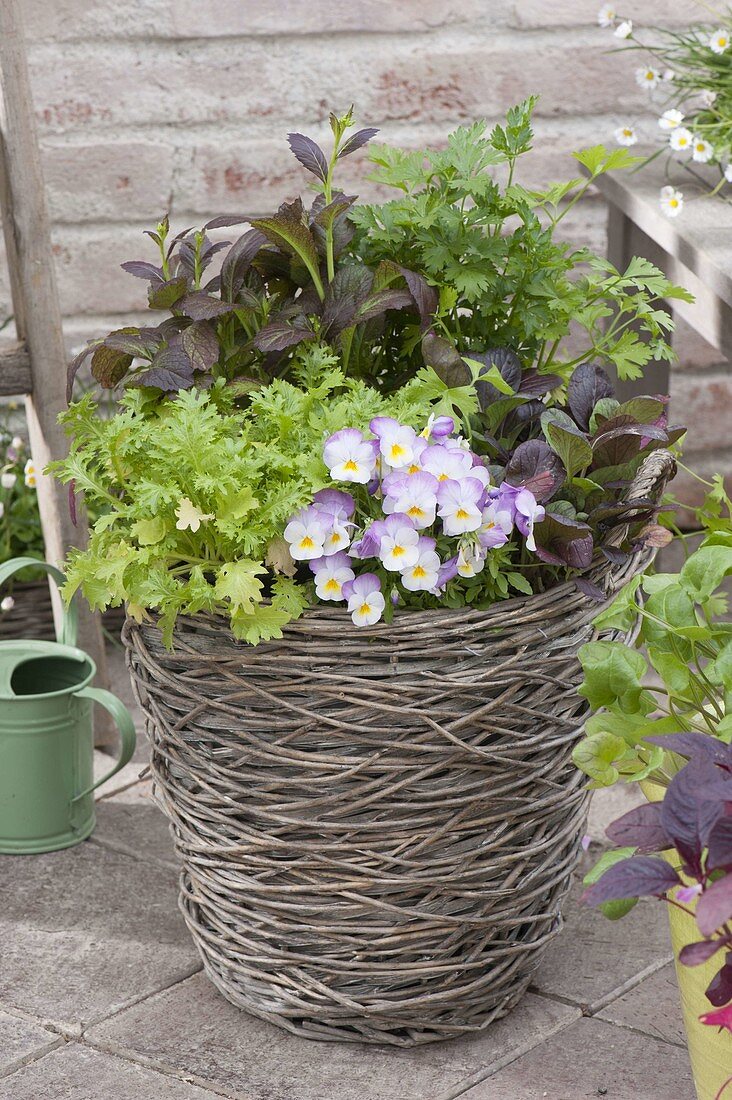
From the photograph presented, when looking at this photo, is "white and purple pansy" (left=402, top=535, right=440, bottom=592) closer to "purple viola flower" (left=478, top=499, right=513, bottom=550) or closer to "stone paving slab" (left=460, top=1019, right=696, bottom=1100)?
"purple viola flower" (left=478, top=499, right=513, bottom=550)

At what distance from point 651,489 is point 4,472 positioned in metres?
1.32

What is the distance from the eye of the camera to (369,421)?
1.12m

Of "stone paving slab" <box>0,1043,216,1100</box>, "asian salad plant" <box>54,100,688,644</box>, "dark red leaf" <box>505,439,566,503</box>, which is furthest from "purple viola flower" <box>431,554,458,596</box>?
"stone paving slab" <box>0,1043,216,1100</box>

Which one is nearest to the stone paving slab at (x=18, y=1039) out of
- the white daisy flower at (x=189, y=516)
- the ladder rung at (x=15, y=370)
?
the white daisy flower at (x=189, y=516)

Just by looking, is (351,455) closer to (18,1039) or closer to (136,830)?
(18,1039)

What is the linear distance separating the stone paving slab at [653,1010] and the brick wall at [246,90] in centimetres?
145

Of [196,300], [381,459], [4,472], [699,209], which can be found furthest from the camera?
[4,472]

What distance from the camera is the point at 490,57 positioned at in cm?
223

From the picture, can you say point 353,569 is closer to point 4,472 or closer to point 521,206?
point 521,206

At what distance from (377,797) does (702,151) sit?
3.64 ft

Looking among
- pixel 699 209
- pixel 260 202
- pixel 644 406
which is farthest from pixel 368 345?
pixel 260 202

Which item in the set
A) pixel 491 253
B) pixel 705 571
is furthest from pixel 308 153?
pixel 705 571

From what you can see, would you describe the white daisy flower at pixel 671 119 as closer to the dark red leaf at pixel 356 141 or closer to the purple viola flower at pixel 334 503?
the dark red leaf at pixel 356 141

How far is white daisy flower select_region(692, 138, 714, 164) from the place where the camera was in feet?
5.82
